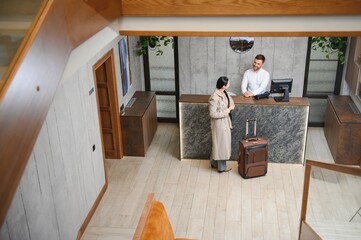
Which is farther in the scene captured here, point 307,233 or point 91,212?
point 91,212

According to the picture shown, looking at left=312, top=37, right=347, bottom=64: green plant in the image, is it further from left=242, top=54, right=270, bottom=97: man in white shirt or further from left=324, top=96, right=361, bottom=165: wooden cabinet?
left=242, top=54, right=270, bottom=97: man in white shirt

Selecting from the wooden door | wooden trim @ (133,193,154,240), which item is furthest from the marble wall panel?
wooden trim @ (133,193,154,240)

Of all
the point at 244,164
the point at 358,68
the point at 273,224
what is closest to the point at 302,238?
the point at 273,224

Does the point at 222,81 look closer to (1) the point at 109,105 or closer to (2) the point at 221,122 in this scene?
(2) the point at 221,122

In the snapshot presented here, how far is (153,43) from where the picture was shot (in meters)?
8.94

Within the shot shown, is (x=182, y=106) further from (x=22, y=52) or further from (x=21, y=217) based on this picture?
(x=22, y=52)

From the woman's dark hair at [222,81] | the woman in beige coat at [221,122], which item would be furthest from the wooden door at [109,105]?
the woman's dark hair at [222,81]

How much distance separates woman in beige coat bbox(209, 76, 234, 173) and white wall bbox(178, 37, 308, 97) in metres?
2.06

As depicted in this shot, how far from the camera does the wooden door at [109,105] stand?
7402mm

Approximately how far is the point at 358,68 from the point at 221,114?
9.00 ft

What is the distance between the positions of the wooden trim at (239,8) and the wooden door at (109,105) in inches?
97.7

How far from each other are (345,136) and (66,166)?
15.8 feet

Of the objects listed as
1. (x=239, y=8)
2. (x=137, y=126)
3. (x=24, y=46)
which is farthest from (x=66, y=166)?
(x=24, y=46)

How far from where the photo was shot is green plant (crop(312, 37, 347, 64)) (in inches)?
334
